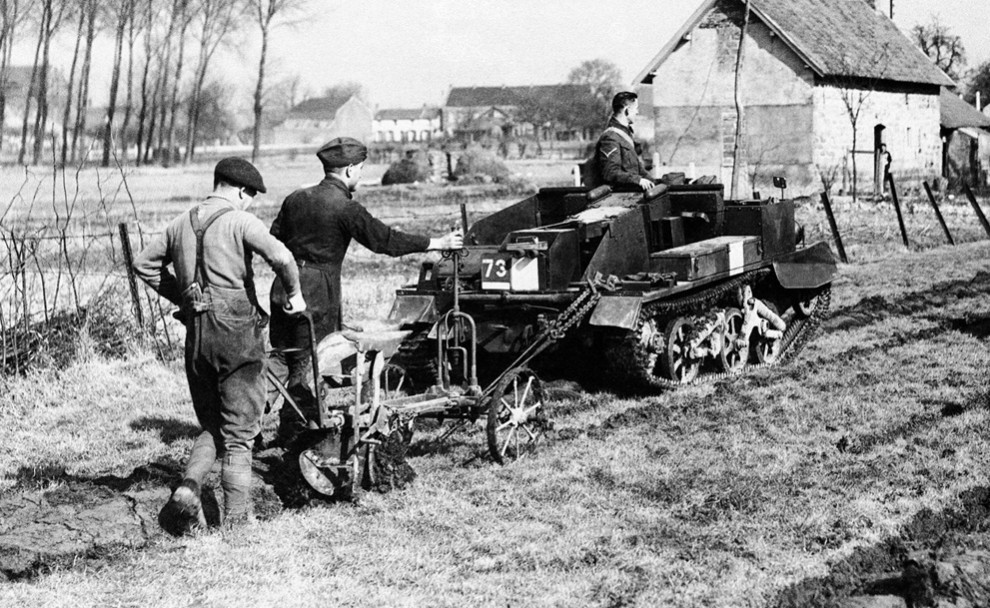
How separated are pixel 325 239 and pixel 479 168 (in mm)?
35549

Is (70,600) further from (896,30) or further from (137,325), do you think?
(896,30)

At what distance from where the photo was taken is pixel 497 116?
108812 millimetres

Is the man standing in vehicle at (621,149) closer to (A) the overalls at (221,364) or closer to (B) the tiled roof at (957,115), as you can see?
(A) the overalls at (221,364)

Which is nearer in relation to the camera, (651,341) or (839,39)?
(651,341)

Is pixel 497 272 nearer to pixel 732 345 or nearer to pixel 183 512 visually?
pixel 732 345

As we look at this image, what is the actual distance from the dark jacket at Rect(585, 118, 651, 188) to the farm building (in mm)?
21456

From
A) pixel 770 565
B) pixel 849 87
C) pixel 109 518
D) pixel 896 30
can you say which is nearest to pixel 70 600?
pixel 109 518

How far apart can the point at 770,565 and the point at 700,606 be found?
60cm

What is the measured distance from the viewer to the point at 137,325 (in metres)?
11.4

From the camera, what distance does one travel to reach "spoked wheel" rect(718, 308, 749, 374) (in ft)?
34.6

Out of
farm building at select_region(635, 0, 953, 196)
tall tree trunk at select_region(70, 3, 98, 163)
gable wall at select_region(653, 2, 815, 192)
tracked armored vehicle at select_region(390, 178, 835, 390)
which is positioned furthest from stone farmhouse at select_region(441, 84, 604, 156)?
tracked armored vehicle at select_region(390, 178, 835, 390)

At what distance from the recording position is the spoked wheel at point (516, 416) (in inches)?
292

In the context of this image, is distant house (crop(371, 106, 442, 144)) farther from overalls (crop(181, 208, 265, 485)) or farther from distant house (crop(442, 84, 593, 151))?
overalls (crop(181, 208, 265, 485))

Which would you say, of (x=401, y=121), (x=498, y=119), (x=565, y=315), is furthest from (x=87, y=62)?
(x=401, y=121)
